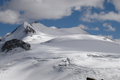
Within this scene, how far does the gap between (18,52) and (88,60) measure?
6.84 m

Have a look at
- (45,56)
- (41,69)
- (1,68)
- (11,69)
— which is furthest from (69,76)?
(1,68)

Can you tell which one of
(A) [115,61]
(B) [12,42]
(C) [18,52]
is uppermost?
(B) [12,42]

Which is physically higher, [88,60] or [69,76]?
[88,60]

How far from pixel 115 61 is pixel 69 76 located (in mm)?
3836

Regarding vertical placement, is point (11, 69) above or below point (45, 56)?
below

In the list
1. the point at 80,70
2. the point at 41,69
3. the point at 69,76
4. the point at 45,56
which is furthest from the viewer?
the point at 45,56

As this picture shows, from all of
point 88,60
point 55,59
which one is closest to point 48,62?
point 55,59

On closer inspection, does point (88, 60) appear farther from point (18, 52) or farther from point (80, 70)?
point (18, 52)

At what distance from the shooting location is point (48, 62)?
866 cm

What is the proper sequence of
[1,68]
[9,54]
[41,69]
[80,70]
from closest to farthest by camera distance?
[80,70] → [41,69] → [1,68] → [9,54]

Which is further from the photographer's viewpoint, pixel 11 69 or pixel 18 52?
pixel 18 52

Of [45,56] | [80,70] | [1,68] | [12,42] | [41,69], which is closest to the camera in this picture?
[80,70]

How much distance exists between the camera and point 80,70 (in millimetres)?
7418

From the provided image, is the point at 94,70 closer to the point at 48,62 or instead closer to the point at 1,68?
the point at 48,62
